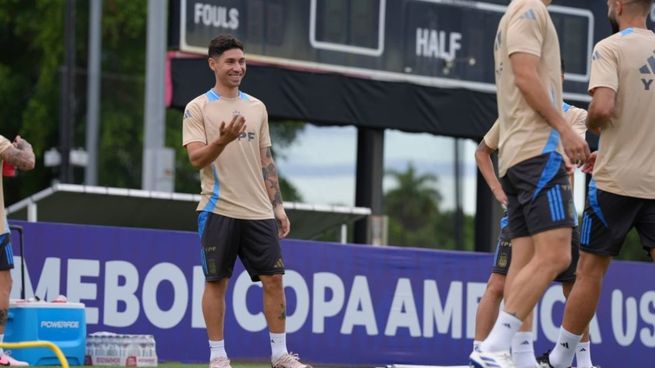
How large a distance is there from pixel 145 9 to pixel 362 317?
2145 cm

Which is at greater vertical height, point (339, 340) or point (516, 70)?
point (516, 70)

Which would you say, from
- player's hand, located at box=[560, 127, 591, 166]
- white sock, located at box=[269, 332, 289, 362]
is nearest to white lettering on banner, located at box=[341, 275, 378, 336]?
white sock, located at box=[269, 332, 289, 362]

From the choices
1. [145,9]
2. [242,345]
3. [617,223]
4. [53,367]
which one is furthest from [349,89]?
[145,9]

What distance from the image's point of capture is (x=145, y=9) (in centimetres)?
3431

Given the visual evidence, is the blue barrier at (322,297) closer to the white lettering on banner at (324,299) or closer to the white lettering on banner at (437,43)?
the white lettering on banner at (324,299)

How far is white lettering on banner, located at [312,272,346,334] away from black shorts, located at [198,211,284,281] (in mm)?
4131

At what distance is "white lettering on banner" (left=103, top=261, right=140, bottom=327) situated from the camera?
12.4m

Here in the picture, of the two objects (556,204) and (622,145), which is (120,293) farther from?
(556,204)

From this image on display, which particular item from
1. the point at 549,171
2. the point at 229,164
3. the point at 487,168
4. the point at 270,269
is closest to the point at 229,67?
the point at 229,164

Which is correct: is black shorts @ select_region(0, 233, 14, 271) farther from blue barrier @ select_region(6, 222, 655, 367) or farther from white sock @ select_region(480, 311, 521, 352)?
white sock @ select_region(480, 311, 521, 352)

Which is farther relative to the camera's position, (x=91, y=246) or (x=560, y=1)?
(x=560, y=1)

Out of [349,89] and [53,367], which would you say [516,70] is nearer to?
[53,367]

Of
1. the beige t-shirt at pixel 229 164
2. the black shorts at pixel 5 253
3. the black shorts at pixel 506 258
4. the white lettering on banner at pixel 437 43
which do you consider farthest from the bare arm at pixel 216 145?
the white lettering on banner at pixel 437 43

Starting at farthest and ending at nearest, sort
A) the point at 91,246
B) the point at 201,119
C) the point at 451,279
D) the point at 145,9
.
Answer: the point at 145,9
the point at 451,279
the point at 91,246
the point at 201,119
